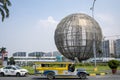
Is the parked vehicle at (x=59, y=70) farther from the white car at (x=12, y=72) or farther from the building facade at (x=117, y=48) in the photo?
the building facade at (x=117, y=48)

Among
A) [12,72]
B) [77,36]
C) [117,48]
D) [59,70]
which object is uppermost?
[77,36]

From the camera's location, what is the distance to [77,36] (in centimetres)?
8606

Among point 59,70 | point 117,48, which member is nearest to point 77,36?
point 59,70

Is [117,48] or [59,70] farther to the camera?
[117,48]

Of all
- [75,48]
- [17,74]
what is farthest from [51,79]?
[75,48]

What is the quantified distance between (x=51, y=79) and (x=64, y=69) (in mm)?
1835

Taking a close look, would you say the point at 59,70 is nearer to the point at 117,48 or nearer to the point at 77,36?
the point at 77,36

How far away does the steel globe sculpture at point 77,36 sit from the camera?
86312 millimetres

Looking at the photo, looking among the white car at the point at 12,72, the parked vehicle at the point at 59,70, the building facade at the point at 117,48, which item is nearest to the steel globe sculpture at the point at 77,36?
the white car at the point at 12,72

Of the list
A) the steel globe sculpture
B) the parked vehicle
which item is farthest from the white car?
the steel globe sculpture

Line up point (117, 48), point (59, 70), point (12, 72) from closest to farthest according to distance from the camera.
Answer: point (59, 70) < point (12, 72) < point (117, 48)

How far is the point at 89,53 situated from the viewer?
3497 inches

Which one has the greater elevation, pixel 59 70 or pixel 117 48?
pixel 117 48

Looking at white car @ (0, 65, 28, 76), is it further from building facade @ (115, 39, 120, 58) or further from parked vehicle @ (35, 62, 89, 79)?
building facade @ (115, 39, 120, 58)
